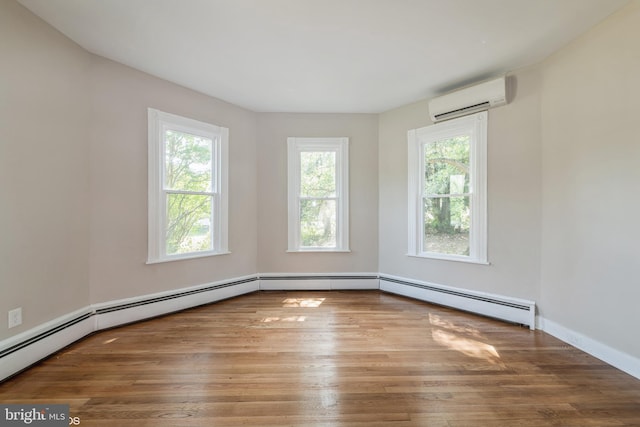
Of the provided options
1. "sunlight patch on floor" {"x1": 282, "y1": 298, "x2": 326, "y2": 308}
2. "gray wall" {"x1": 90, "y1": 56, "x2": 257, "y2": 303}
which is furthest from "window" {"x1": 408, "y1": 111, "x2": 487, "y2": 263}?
"gray wall" {"x1": 90, "y1": 56, "x2": 257, "y2": 303}

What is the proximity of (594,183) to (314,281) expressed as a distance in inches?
130

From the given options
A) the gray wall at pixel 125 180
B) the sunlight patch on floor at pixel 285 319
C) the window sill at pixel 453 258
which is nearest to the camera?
A: the gray wall at pixel 125 180

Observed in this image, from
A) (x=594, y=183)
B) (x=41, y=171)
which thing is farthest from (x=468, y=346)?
(x=41, y=171)

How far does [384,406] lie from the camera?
1.69 metres

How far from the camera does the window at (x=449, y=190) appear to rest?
3248 millimetres

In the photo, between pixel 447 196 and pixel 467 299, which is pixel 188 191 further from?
pixel 467 299

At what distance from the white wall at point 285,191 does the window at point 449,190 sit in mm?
A: 633

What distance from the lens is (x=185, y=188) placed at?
346cm

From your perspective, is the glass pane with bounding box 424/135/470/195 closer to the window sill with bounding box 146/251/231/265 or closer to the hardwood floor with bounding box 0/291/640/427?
the hardwood floor with bounding box 0/291/640/427

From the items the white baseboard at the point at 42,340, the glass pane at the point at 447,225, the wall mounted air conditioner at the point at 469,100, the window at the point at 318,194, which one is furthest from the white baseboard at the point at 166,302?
the wall mounted air conditioner at the point at 469,100

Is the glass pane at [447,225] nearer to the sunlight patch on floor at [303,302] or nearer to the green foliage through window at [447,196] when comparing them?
the green foliage through window at [447,196]

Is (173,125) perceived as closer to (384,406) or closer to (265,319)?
(265,319)

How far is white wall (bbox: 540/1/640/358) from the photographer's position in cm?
206

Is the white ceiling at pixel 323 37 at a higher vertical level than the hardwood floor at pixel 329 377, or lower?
higher
